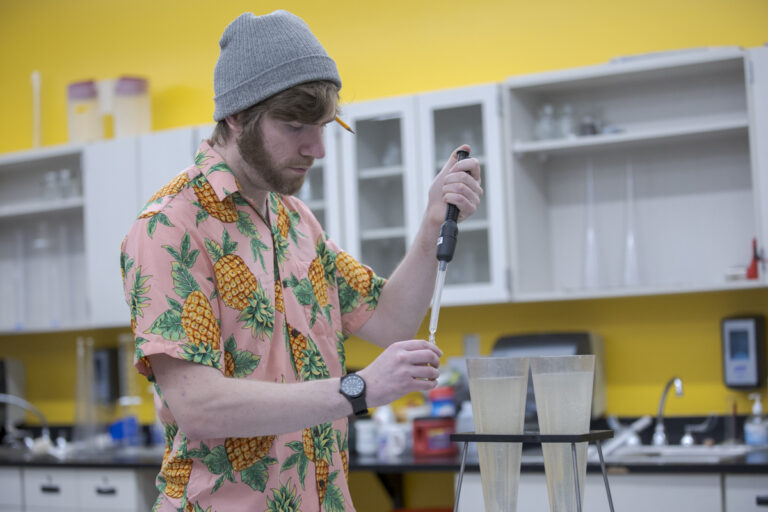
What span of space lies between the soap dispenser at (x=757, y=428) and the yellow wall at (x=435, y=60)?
0.12m

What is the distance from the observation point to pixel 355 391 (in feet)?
4.56

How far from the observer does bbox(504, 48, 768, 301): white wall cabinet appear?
10.7 ft

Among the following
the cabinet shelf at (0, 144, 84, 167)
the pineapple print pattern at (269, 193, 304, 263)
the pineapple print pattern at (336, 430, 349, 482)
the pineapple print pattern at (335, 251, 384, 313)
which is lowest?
the pineapple print pattern at (336, 430, 349, 482)

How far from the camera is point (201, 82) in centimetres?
427

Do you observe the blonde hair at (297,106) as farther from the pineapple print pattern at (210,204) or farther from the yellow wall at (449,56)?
the yellow wall at (449,56)

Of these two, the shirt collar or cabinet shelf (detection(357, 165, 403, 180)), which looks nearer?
the shirt collar

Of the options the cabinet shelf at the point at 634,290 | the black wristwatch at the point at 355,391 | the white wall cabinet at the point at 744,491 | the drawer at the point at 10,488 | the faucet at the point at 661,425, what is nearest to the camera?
the black wristwatch at the point at 355,391

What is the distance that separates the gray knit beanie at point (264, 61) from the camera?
5.11 ft

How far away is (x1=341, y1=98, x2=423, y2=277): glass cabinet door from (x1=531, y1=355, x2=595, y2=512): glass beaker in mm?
2191

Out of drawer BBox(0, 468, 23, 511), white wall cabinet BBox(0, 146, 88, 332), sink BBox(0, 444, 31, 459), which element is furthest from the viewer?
white wall cabinet BBox(0, 146, 88, 332)

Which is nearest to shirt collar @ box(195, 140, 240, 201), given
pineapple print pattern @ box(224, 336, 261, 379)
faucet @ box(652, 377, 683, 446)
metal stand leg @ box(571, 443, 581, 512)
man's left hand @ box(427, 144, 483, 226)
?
pineapple print pattern @ box(224, 336, 261, 379)

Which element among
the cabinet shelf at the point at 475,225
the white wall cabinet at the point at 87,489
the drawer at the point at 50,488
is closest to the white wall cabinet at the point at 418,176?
the cabinet shelf at the point at 475,225

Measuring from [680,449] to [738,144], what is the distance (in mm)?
1085

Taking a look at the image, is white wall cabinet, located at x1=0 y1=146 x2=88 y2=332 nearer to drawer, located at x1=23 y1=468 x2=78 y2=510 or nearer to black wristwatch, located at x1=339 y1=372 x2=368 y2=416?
drawer, located at x1=23 y1=468 x2=78 y2=510
